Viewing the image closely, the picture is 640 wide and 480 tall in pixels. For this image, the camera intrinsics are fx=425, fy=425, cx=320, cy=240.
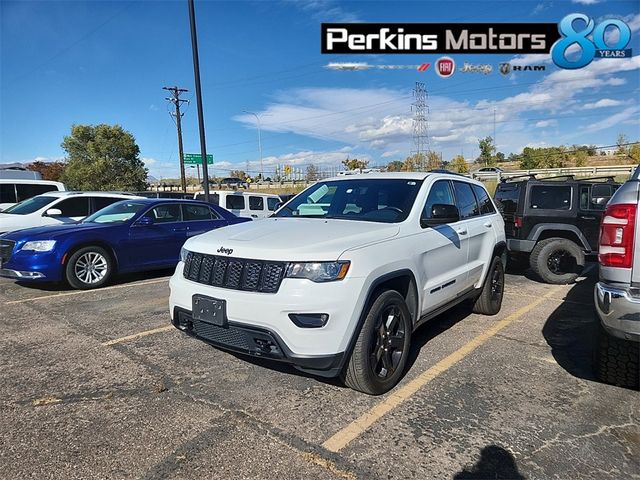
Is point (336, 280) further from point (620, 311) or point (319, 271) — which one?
point (620, 311)

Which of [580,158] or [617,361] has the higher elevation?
[580,158]

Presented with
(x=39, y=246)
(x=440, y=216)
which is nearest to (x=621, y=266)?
(x=440, y=216)

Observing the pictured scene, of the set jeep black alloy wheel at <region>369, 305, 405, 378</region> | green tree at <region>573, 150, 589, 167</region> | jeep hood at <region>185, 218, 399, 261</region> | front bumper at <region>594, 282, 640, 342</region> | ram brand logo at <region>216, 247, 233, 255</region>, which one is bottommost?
jeep black alloy wheel at <region>369, 305, 405, 378</region>

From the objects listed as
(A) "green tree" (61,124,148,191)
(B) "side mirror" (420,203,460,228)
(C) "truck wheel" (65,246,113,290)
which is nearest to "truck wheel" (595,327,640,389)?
(B) "side mirror" (420,203,460,228)

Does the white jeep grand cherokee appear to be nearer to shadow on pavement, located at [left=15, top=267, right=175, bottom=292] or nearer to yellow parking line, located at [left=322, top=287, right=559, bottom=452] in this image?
yellow parking line, located at [left=322, top=287, right=559, bottom=452]

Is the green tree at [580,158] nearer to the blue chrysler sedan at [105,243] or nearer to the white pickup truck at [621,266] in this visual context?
the blue chrysler sedan at [105,243]

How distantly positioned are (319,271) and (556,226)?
5911mm

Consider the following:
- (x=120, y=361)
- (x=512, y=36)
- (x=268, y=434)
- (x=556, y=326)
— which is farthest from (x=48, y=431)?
(x=512, y=36)

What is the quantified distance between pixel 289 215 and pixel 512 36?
17.5 meters

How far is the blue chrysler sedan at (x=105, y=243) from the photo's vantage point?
631cm

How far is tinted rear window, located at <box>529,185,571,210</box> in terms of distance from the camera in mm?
7172

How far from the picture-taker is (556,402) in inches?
122

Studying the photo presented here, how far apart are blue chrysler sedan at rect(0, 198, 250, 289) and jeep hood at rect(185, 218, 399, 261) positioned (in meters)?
4.03

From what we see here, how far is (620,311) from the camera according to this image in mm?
2680
